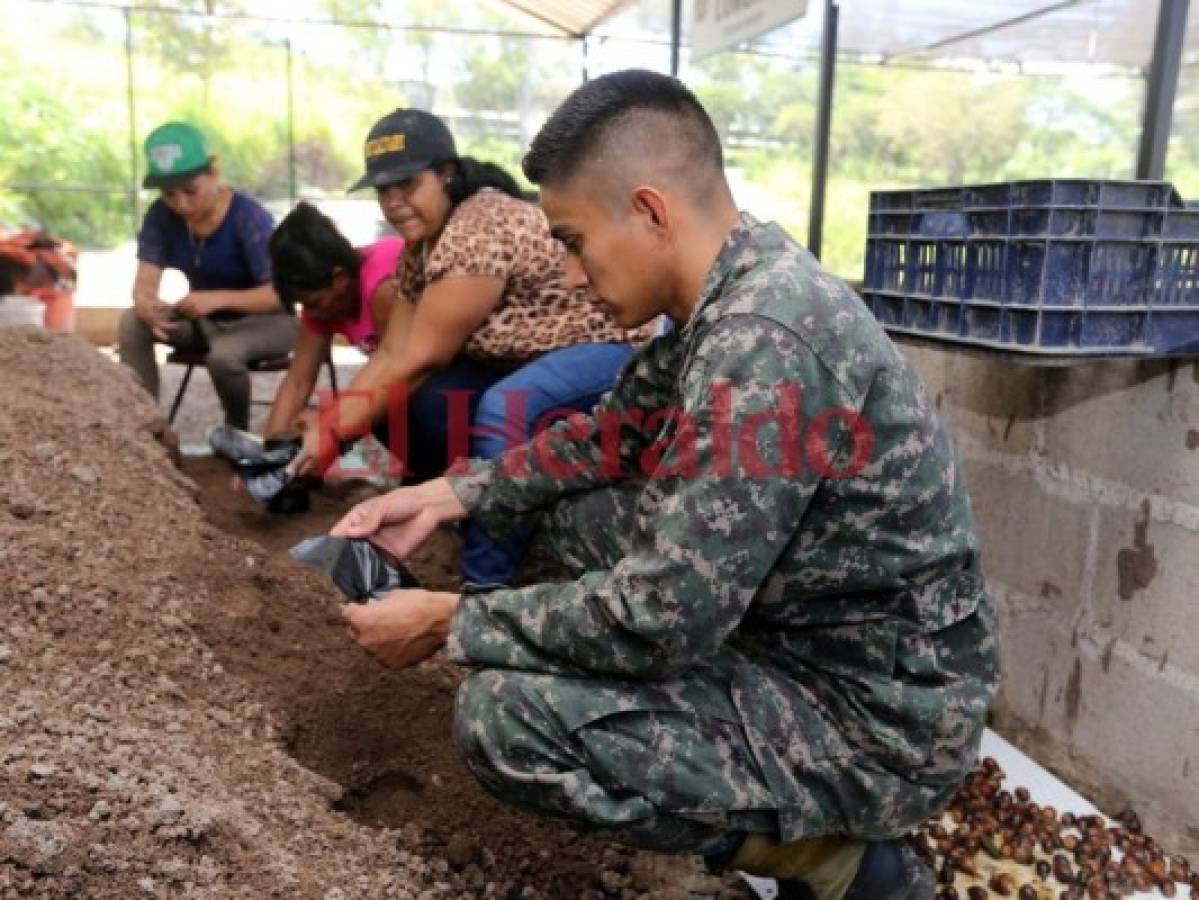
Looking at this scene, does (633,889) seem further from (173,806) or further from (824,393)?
(824,393)

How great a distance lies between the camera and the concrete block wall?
6.72 ft

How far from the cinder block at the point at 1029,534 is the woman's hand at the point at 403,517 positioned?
1.31 metres

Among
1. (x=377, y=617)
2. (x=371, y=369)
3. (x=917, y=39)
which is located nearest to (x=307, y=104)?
(x=917, y=39)

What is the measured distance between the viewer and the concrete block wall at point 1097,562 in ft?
6.72

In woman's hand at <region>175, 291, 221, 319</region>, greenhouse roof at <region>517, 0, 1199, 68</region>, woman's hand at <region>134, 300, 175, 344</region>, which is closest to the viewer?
woman's hand at <region>175, 291, 221, 319</region>

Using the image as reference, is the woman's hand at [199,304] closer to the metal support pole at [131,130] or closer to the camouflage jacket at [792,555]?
the camouflage jacket at [792,555]

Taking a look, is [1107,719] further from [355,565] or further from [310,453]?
[310,453]

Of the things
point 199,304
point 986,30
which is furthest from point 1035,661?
point 986,30

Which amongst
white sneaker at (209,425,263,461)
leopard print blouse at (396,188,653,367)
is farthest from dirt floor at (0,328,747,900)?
leopard print blouse at (396,188,653,367)

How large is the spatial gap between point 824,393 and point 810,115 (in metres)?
8.51

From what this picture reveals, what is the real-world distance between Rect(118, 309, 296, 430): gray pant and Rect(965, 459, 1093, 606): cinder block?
9.91 feet

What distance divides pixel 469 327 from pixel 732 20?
205 cm

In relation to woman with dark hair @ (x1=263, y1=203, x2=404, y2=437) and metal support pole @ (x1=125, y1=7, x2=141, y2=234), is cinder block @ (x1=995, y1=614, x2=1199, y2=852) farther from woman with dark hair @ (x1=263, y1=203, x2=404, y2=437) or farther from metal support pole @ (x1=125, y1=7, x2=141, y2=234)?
metal support pole @ (x1=125, y1=7, x2=141, y2=234)

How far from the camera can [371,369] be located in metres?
3.08
